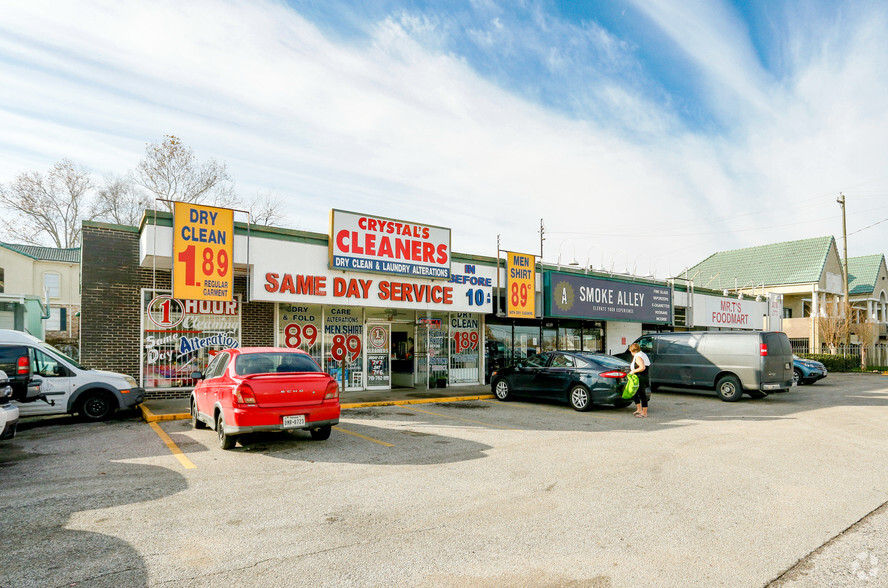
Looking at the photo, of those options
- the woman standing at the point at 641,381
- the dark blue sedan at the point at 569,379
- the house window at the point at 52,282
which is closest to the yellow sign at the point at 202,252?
the dark blue sedan at the point at 569,379

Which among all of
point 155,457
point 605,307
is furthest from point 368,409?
point 605,307

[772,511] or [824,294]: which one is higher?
[824,294]

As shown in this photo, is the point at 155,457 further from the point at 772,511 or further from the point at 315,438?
the point at 772,511

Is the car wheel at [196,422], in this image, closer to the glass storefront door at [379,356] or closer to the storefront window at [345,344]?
the storefront window at [345,344]

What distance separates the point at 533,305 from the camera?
1897 centimetres

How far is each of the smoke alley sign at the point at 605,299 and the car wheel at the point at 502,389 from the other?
14.8ft

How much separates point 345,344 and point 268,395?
8525 millimetres

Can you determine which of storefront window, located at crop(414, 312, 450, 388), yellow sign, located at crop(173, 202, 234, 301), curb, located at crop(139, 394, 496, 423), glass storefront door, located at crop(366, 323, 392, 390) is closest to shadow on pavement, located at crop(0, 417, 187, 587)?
curb, located at crop(139, 394, 496, 423)

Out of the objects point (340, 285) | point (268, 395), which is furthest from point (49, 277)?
point (268, 395)

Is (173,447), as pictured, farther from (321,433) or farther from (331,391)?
(331,391)

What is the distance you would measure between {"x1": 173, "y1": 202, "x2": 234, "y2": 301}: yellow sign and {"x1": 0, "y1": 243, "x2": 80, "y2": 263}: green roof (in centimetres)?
3038

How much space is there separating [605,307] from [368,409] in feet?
38.1

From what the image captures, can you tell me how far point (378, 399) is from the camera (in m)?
14.7

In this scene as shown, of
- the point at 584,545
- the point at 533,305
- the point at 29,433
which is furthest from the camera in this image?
the point at 533,305
